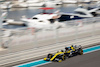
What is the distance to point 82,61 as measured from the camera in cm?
877

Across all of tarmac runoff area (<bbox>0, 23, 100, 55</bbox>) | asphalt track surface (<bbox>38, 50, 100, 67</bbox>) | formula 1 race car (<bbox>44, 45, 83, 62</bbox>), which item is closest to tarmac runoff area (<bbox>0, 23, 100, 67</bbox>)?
tarmac runoff area (<bbox>0, 23, 100, 55</bbox>)

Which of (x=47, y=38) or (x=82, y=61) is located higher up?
(x=47, y=38)

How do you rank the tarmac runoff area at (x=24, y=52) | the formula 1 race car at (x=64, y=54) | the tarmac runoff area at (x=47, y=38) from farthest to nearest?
the formula 1 race car at (x=64, y=54) → the tarmac runoff area at (x=47, y=38) → the tarmac runoff area at (x=24, y=52)

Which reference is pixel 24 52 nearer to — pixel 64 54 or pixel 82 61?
pixel 64 54

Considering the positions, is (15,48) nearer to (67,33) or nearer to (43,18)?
(67,33)

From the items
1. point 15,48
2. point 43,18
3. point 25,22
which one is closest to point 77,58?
point 15,48

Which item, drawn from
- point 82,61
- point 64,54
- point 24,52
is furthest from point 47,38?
point 82,61

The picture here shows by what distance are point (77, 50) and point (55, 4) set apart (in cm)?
3515

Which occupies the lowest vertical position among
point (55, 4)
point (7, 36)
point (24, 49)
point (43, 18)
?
point (24, 49)

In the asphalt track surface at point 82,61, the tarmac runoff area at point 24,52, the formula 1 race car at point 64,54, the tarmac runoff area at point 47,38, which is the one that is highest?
the tarmac runoff area at point 47,38

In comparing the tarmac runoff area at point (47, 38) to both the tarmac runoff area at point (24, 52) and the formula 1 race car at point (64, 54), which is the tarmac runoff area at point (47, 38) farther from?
the formula 1 race car at point (64, 54)

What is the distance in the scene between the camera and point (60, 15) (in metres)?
21.1

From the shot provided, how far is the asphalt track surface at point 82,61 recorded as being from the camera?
8367 mm

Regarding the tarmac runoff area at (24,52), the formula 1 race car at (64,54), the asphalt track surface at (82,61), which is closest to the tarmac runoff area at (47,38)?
the tarmac runoff area at (24,52)
